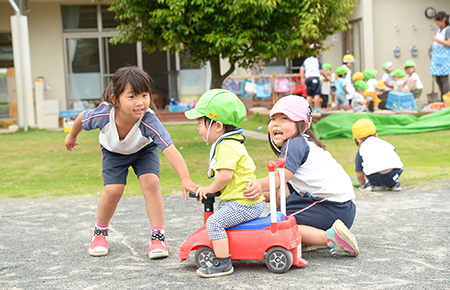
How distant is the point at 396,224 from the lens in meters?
3.81

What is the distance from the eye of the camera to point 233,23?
7.52 metres

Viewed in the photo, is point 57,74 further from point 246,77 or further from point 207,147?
point 207,147

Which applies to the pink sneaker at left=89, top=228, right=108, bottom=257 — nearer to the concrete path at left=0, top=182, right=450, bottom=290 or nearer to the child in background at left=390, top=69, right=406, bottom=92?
the concrete path at left=0, top=182, right=450, bottom=290

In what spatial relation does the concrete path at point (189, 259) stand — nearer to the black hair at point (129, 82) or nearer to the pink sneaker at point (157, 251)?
the pink sneaker at point (157, 251)

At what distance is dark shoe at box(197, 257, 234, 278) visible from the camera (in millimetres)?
2789

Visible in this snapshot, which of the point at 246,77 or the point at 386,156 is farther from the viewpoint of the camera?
the point at 246,77

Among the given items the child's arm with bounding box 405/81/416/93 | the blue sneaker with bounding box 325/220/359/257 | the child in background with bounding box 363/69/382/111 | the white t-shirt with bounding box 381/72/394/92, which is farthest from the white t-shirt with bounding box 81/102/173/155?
the white t-shirt with bounding box 381/72/394/92

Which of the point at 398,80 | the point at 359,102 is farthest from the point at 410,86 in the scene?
the point at 359,102

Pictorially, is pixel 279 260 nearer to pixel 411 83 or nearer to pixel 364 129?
pixel 364 129

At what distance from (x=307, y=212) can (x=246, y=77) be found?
11945 millimetres

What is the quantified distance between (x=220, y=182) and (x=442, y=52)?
981 centimetres

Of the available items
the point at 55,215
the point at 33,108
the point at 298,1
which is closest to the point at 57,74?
the point at 33,108

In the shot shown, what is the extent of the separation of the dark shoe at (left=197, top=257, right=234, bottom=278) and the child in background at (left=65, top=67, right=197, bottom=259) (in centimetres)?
43

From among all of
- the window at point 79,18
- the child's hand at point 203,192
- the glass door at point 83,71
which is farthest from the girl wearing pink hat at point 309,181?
the window at point 79,18
